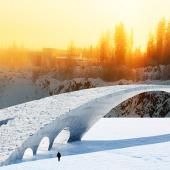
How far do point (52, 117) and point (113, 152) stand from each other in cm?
340

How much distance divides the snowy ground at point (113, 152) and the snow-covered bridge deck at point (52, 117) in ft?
2.53

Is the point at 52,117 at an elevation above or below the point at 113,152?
above

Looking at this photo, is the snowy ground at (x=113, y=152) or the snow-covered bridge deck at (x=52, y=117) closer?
the snowy ground at (x=113, y=152)

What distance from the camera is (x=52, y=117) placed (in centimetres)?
2188

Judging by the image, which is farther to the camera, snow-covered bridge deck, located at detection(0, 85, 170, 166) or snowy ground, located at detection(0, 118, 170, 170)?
snow-covered bridge deck, located at detection(0, 85, 170, 166)

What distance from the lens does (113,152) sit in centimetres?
2223

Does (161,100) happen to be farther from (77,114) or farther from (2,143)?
(2,143)

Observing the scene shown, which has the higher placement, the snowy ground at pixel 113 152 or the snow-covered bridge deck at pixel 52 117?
the snow-covered bridge deck at pixel 52 117

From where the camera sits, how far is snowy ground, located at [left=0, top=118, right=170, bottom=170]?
1897 cm

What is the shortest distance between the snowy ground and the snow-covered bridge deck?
77 centimetres

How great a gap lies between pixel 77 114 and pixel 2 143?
4.94 m

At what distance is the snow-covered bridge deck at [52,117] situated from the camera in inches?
787

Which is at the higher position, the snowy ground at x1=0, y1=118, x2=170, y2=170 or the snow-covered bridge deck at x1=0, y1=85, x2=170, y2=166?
the snow-covered bridge deck at x1=0, y1=85, x2=170, y2=166

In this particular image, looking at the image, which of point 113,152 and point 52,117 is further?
point 113,152
